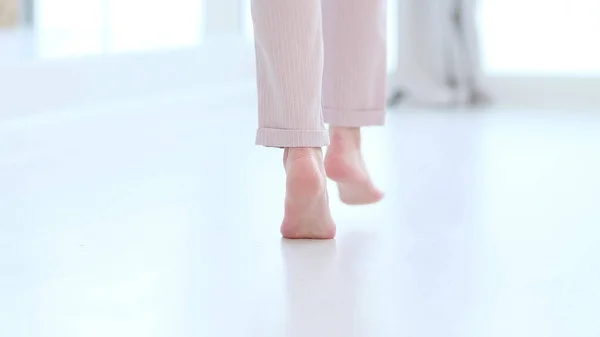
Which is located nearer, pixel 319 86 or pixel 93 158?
pixel 319 86

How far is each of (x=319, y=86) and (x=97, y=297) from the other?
0.48m

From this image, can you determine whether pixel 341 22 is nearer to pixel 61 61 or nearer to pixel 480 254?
pixel 480 254

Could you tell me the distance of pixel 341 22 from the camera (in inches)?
65.6

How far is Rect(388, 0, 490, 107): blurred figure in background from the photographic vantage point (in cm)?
379

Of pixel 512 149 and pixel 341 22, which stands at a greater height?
pixel 341 22

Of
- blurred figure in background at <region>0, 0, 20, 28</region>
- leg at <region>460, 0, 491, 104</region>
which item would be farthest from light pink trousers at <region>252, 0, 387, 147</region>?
blurred figure in background at <region>0, 0, 20, 28</region>

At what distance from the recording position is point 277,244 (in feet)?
5.02

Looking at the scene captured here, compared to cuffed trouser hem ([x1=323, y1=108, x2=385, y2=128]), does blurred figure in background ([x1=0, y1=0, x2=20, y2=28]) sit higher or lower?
higher

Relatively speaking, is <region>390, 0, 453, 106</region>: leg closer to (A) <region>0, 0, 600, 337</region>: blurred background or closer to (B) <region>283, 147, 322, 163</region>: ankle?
(A) <region>0, 0, 600, 337</region>: blurred background

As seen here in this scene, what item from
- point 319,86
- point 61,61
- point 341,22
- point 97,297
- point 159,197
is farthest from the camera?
point 61,61

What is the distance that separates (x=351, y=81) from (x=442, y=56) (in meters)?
2.25

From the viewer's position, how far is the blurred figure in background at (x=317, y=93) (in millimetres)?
1470

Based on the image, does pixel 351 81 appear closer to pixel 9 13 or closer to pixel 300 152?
pixel 300 152

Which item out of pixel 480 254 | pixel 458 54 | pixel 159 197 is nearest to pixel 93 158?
pixel 159 197
